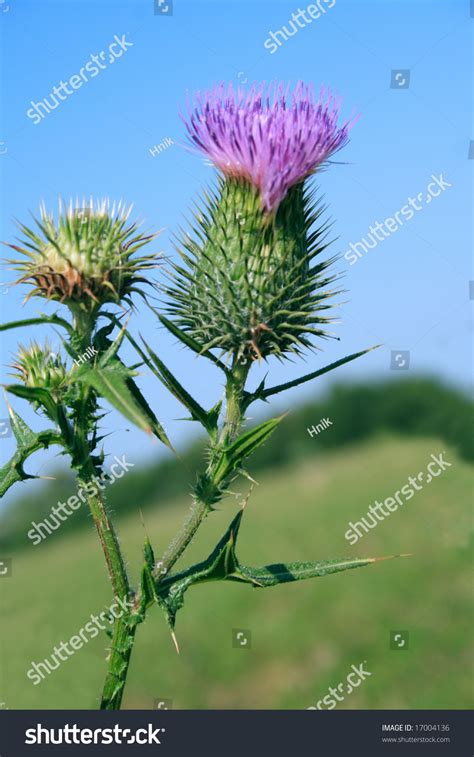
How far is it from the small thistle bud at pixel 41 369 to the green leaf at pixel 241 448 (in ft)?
2.19

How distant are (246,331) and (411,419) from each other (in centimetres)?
3344

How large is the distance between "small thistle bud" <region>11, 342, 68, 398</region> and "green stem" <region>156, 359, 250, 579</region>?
2.17 feet

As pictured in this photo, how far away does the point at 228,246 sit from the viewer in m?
3.30

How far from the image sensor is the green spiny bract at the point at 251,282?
320 cm

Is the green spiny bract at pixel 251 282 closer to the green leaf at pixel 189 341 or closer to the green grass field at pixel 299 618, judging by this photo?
the green leaf at pixel 189 341

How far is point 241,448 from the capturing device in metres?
2.84

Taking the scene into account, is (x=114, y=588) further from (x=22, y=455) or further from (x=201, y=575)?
(x=22, y=455)

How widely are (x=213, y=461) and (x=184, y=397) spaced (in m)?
0.29

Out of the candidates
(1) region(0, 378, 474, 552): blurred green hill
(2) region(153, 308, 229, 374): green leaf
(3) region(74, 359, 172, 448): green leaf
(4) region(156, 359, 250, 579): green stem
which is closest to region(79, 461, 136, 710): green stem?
(4) region(156, 359, 250, 579): green stem

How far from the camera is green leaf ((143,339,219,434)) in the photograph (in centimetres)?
280

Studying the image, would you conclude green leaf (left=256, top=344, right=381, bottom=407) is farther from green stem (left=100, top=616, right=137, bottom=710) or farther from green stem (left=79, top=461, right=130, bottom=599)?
green stem (left=100, top=616, right=137, bottom=710)

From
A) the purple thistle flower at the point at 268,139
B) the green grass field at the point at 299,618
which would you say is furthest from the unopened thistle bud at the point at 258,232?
the green grass field at the point at 299,618

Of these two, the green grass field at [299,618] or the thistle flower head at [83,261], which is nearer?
the thistle flower head at [83,261]

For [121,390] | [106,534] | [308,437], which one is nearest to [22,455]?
[106,534]
